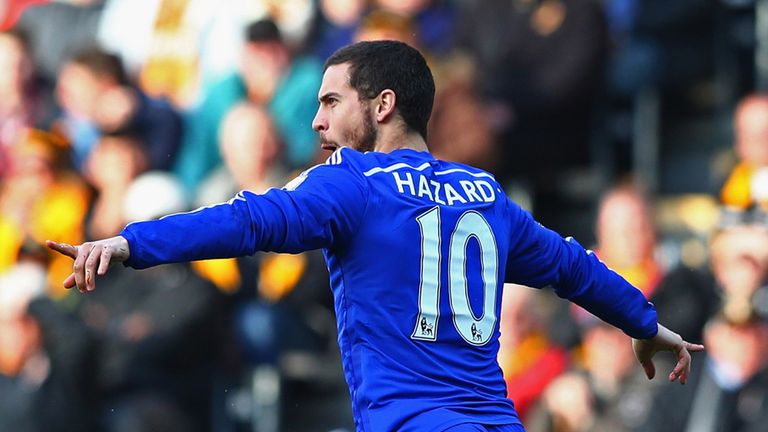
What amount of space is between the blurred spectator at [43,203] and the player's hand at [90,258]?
7152 millimetres

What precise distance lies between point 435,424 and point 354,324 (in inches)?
14.0

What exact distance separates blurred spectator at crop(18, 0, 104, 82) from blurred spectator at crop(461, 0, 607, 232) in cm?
375

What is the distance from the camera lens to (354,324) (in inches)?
157

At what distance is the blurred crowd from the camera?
8109 millimetres

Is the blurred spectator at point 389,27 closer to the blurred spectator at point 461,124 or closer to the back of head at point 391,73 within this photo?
the blurred spectator at point 461,124

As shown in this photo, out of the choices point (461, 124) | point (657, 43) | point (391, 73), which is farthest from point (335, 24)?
point (391, 73)

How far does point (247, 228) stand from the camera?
3693 millimetres

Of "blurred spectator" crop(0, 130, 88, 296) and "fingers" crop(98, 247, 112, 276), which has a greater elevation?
"blurred spectator" crop(0, 130, 88, 296)

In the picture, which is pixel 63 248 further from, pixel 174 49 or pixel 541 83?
pixel 174 49

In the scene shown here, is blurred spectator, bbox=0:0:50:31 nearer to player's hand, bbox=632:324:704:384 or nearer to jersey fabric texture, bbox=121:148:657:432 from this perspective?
player's hand, bbox=632:324:704:384

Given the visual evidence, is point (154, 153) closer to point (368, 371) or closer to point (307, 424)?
point (307, 424)

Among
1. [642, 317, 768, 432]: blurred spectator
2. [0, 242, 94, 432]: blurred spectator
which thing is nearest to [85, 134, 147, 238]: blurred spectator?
[0, 242, 94, 432]: blurred spectator

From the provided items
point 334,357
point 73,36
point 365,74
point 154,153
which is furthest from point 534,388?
point 73,36

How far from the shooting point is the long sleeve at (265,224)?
3.59 metres
